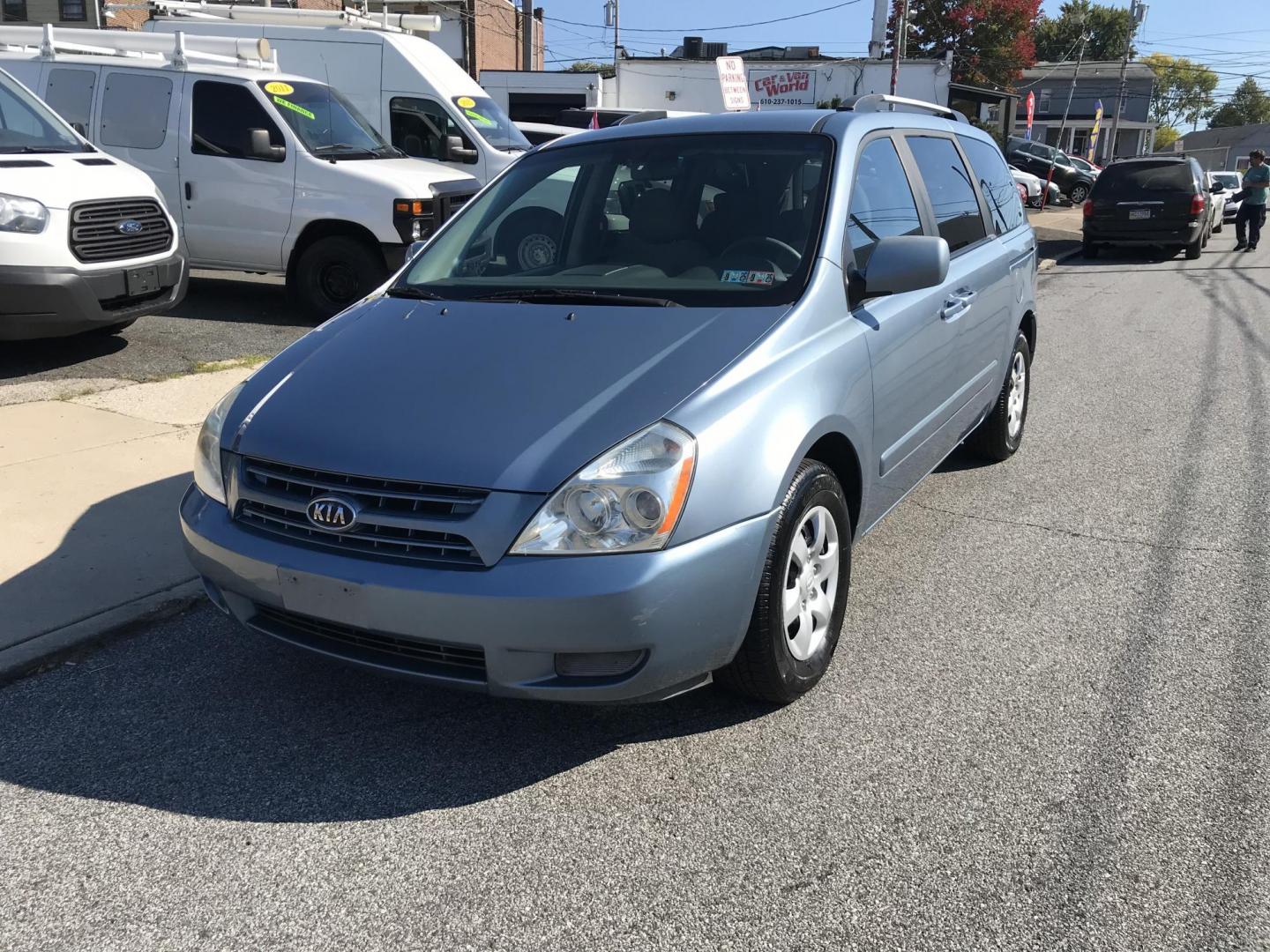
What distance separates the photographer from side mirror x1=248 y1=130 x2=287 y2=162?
9.58 m

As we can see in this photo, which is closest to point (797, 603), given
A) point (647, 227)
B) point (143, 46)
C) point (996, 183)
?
point (647, 227)

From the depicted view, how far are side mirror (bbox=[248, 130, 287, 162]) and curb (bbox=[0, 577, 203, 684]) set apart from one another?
6.27m

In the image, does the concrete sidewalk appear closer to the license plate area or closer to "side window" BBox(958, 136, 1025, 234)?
the license plate area

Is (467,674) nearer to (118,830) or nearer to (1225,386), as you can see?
(118,830)

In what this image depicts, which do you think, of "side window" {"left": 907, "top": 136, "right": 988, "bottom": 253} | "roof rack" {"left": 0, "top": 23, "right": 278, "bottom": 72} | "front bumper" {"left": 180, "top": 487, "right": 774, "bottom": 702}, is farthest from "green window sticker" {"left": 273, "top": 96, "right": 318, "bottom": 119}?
"front bumper" {"left": 180, "top": 487, "right": 774, "bottom": 702}

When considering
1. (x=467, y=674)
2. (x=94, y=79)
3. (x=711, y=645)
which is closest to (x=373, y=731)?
(x=467, y=674)

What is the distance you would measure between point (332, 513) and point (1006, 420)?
4185 millimetres

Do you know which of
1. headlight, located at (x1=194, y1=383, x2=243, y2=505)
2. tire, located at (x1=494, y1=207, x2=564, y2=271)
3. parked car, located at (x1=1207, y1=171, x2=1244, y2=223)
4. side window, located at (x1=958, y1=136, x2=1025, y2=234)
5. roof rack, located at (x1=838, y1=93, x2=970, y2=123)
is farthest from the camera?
parked car, located at (x1=1207, y1=171, x2=1244, y2=223)

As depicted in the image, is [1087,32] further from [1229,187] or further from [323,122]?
[323,122]

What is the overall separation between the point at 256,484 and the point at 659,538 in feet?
4.06

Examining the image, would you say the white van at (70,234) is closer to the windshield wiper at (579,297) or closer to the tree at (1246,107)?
the windshield wiper at (579,297)

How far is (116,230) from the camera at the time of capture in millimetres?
7605

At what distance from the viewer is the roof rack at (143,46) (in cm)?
1017

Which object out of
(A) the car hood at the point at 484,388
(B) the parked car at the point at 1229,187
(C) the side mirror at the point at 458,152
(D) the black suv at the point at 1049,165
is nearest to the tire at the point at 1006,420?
(A) the car hood at the point at 484,388
